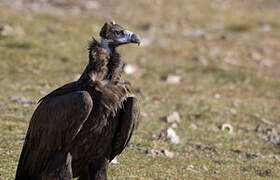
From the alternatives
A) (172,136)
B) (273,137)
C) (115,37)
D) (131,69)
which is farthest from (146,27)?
(115,37)

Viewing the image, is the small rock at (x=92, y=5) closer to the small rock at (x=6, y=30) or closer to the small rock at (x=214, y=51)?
the small rock at (x=214, y=51)

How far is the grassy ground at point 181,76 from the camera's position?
10.7 m

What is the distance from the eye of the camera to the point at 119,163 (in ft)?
32.7

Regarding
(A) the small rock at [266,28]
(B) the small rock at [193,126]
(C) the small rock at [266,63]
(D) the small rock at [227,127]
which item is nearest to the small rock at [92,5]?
(A) the small rock at [266,28]

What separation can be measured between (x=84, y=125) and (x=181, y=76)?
35.9 ft

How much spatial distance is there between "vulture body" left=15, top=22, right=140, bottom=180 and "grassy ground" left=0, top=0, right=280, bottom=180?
141 centimetres

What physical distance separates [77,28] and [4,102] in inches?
351

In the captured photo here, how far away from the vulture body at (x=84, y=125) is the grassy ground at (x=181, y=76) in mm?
1414

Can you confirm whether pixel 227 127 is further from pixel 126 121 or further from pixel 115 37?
pixel 126 121

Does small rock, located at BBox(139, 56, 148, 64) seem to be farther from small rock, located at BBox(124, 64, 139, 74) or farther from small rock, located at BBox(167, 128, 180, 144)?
small rock, located at BBox(167, 128, 180, 144)

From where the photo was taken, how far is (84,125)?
7.46m

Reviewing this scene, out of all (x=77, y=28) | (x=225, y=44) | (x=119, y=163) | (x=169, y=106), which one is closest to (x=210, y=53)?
(x=225, y=44)

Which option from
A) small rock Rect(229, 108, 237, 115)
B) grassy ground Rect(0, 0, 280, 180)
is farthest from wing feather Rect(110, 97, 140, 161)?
small rock Rect(229, 108, 237, 115)

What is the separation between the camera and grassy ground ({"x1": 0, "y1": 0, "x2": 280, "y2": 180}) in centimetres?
1068
